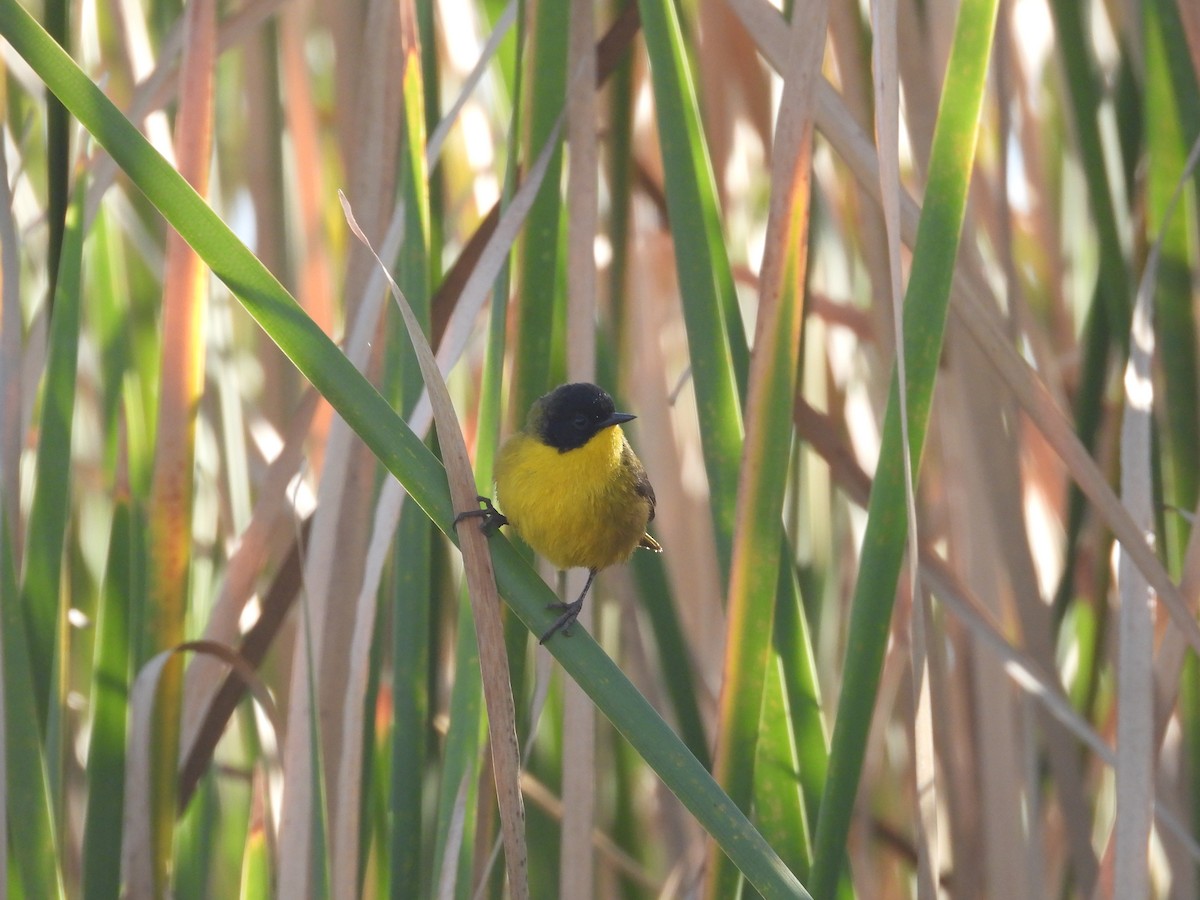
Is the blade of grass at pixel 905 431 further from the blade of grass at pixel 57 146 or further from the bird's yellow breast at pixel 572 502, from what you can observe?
the blade of grass at pixel 57 146

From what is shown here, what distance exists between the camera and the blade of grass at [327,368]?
1.19 metres

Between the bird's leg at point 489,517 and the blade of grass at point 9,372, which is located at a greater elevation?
the blade of grass at point 9,372

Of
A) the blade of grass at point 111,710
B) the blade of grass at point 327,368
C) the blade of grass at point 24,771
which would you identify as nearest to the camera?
the blade of grass at point 327,368

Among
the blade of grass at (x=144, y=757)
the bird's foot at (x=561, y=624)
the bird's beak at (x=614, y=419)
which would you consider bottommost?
the bird's foot at (x=561, y=624)

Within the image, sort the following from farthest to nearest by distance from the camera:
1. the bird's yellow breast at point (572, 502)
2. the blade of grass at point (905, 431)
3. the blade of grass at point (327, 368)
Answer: the bird's yellow breast at point (572, 502) < the blade of grass at point (905, 431) < the blade of grass at point (327, 368)

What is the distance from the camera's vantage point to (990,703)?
2145mm

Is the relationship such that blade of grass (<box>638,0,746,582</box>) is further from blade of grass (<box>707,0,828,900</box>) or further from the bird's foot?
the bird's foot

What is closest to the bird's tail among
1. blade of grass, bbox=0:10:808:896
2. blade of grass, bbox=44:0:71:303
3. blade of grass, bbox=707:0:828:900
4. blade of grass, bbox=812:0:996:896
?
blade of grass, bbox=707:0:828:900

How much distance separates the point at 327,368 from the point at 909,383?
68cm

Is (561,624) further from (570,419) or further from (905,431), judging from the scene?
(570,419)

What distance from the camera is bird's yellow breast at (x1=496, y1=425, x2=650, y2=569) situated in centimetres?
202

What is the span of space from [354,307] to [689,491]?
120 cm

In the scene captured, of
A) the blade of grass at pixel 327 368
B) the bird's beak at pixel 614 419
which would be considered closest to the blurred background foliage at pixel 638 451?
the blade of grass at pixel 327 368

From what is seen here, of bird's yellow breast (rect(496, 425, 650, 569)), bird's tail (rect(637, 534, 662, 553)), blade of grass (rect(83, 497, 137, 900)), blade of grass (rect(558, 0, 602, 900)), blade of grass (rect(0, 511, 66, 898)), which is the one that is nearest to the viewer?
blade of grass (rect(0, 511, 66, 898))
